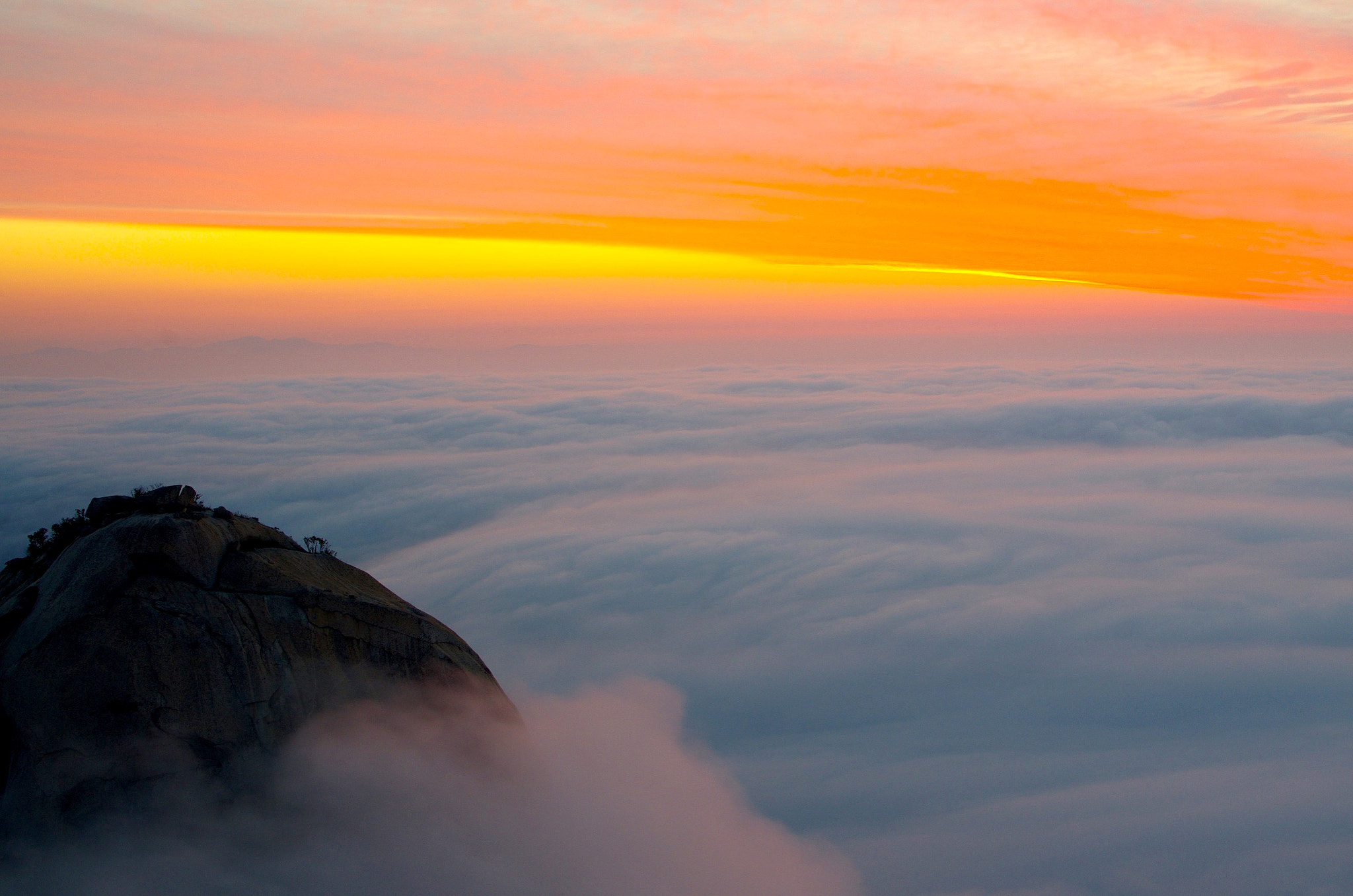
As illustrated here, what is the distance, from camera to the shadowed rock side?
12.8 meters

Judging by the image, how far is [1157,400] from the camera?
16812 centimetres

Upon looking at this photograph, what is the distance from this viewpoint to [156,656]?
13.3 meters

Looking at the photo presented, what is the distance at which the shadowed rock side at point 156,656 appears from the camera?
42.0 ft

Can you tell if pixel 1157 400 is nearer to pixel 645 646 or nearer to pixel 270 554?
pixel 645 646

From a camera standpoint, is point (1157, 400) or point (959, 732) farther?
point (1157, 400)

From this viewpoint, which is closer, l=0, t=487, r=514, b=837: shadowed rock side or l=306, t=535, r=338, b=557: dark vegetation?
l=0, t=487, r=514, b=837: shadowed rock side

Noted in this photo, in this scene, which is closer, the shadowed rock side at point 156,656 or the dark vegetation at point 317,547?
the shadowed rock side at point 156,656

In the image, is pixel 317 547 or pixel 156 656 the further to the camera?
pixel 317 547

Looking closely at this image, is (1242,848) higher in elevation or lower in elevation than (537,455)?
lower

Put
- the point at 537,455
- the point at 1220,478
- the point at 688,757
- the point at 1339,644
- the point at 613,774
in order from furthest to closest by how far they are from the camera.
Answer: the point at 537,455 < the point at 1220,478 < the point at 1339,644 < the point at 688,757 < the point at 613,774

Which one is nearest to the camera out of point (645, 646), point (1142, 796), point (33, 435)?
point (1142, 796)

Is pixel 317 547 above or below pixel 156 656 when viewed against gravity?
above

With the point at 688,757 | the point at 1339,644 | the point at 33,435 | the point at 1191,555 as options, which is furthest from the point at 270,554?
the point at 33,435

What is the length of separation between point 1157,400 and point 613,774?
572 ft
